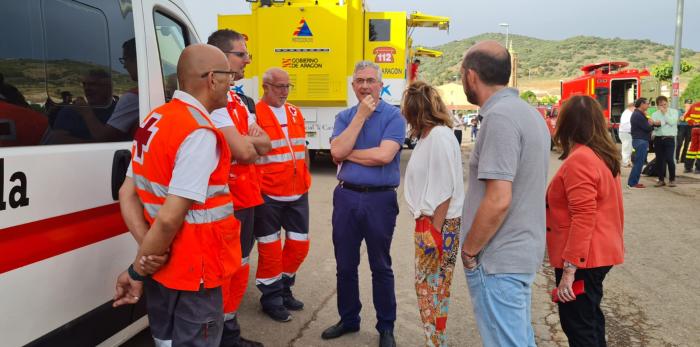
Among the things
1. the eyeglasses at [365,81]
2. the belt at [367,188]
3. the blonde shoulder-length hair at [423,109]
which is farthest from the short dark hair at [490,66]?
the belt at [367,188]

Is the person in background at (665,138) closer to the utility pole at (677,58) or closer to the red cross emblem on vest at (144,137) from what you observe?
the utility pole at (677,58)

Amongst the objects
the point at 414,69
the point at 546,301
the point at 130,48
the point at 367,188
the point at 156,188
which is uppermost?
the point at 414,69

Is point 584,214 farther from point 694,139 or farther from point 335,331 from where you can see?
point 694,139

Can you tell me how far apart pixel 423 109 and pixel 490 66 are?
38.5 inches

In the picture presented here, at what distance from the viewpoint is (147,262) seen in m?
2.14

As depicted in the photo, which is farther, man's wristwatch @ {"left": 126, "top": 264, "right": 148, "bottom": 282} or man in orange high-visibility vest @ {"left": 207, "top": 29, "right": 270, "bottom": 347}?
man in orange high-visibility vest @ {"left": 207, "top": 29, "right": 270, "bottom": 347}

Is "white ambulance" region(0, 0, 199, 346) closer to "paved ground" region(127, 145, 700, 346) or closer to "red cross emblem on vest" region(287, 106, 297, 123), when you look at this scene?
"paved ground" region(127, 145, 700, 346)

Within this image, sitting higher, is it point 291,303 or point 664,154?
point 664,154

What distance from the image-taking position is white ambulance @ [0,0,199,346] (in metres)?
2.04

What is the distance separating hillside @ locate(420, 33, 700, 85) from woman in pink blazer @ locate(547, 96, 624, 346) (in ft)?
274

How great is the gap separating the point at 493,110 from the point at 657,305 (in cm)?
320

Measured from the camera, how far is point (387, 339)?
363cm

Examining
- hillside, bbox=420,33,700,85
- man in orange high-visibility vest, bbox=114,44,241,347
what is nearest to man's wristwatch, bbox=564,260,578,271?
man in orange high-visibility vest, bbox=114,44,241,347

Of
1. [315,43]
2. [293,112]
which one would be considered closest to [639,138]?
[315,43]
